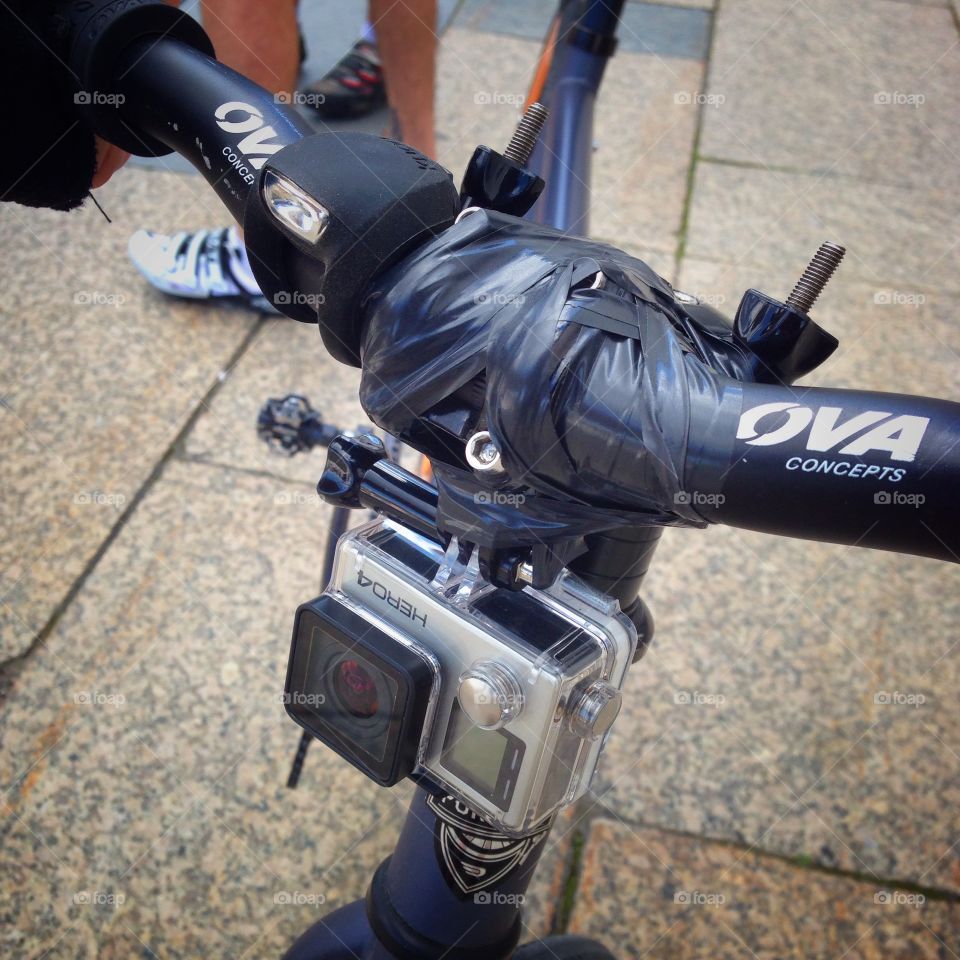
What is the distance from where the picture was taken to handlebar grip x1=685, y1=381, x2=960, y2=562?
66 cm

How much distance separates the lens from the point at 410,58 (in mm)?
3041

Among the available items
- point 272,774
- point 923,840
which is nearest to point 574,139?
point 272,774

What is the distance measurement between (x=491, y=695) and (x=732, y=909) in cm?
144

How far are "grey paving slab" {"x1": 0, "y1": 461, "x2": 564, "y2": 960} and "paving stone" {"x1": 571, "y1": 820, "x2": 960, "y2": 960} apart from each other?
13cm

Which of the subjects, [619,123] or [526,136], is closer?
[526,136]

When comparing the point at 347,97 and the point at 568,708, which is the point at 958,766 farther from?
the point at 347,97

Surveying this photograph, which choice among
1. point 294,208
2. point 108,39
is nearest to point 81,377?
point 108,39

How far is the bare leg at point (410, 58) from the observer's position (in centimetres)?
298

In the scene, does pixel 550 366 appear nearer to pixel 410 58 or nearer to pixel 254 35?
pixel 254 35

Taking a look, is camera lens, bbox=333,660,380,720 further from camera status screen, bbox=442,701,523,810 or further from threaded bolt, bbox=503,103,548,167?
threaded bolt, bbox=503,103,548,167

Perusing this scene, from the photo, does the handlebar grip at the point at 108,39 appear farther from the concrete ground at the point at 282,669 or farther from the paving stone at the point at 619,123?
the paving stone at the point at 619,123

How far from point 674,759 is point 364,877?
77cm

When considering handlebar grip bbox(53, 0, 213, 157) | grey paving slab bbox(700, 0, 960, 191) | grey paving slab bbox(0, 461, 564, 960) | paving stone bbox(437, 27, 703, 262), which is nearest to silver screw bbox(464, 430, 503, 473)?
handlebar grip bbox(53, 0, 213, 157)

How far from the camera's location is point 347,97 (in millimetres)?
4035
